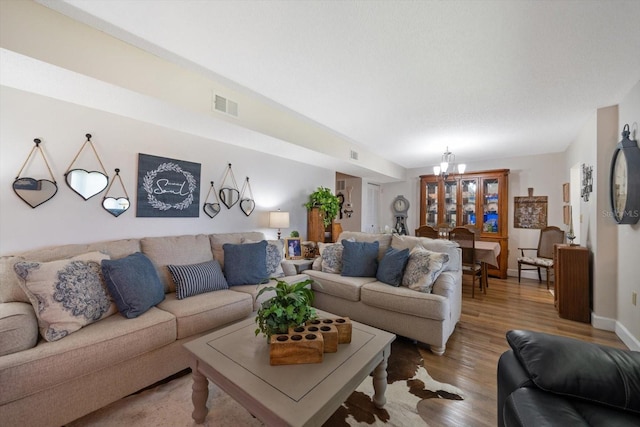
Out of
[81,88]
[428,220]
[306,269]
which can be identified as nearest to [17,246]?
[81,88]

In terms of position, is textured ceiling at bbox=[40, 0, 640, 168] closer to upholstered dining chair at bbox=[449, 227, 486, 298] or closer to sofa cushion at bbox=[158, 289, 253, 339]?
upholstered dining chair at bbox=[449, 227, 486, 298]

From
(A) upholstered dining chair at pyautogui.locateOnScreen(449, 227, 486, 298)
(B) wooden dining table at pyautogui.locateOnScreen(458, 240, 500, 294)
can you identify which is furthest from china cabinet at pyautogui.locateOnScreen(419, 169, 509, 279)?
(A) upholstered dining chair at pyautogui.locateOnScreen(449, 227, 486, 298)

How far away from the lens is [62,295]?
5.17ft

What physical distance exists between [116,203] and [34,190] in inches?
20.5

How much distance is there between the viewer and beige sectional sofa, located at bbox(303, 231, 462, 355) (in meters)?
2.26

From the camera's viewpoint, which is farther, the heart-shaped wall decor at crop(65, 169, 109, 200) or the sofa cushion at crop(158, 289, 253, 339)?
the heart-shaped wall decor at crop(65, 169, 109, 200)

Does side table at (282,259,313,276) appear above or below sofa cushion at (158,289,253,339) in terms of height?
above

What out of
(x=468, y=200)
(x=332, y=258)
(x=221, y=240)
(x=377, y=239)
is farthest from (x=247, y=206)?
(x=468, y=200)

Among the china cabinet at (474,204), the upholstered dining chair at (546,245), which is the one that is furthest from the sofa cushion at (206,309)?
the upholstered dining chair at (546,245)

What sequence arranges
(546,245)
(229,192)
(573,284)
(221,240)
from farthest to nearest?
(546,245) → (229,192) → (573,284) → (221,240)

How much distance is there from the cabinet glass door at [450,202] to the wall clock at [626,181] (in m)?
3.12

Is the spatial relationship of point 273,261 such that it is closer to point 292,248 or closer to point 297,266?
point 297,266

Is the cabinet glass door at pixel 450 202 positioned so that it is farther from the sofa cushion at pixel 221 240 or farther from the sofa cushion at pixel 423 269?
the sofa cushion at pixel 221 240

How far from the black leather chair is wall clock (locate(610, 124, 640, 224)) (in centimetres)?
196
